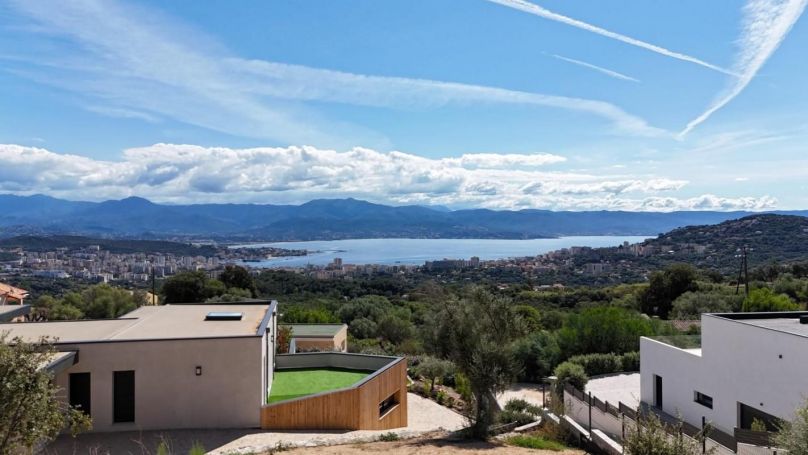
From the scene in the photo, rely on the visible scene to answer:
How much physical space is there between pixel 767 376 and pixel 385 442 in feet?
30.3

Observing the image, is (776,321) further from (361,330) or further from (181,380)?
(361,330)

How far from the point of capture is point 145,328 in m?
15.1

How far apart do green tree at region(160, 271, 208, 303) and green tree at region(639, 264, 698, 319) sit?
1469 inches

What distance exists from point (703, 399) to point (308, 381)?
11.5 metres

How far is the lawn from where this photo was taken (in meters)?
15.4

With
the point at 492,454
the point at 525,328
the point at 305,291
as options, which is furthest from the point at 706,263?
the point at 492,454

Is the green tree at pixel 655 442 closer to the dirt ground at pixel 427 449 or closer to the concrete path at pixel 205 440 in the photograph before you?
the dirt ground at pixel 427 449

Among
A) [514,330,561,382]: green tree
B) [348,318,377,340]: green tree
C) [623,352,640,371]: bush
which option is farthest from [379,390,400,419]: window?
[348,318,377,340]: green tree

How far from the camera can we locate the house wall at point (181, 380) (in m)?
13.0

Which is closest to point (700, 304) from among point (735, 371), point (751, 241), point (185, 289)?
point (735, 371)

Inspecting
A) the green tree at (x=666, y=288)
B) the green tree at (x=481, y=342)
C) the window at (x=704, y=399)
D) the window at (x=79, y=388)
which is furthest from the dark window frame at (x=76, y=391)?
the green tree at (x=666, y=288)

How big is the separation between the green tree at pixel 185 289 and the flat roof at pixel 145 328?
25.8 m

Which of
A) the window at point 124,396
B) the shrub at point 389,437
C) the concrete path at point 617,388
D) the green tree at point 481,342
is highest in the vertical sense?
the green tree at point 481,342

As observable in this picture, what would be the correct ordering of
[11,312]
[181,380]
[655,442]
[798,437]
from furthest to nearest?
1. [11,312]
2. [181,380]
3. [655,442]
4. [798,437]
